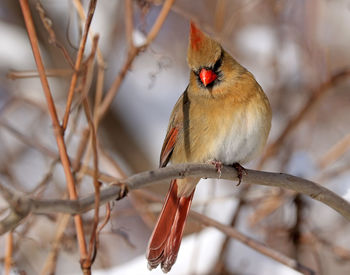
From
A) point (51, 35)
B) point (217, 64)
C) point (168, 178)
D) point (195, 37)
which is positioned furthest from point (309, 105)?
point (168, 178)

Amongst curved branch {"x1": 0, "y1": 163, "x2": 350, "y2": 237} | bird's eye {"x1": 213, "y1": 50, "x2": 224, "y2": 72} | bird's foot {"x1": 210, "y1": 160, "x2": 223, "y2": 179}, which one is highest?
bird's eye {"x1": 213, "y1": 50, "x2": 224, "y2": 72}

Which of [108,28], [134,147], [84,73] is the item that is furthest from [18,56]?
[84,73]

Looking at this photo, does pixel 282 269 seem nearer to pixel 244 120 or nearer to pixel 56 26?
pixel 244 120

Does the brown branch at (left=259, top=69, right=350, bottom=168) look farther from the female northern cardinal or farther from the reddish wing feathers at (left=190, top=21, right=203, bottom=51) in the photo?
the reddish wing feathers at (left=190, top=21, right=203, bottom=51)

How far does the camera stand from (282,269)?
10.1 ft

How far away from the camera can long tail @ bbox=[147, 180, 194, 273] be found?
2.18 m

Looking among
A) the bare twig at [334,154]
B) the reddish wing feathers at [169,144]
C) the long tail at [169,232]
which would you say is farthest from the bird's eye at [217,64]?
the bare twig at [334,154]

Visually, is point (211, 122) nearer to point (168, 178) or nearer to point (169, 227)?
point (169, 227)

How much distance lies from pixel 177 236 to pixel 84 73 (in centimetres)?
84

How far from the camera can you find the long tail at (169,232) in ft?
7.14

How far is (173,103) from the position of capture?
4156mm

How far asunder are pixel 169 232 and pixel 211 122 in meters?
0.50

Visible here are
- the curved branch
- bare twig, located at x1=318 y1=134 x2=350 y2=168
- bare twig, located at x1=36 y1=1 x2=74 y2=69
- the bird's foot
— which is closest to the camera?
the curved branch

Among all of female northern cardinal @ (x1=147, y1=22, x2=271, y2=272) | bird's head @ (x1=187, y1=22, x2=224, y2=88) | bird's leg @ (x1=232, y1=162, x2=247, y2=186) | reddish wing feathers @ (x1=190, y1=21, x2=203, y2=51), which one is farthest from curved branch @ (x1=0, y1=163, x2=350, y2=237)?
reddish wing feathers @ (x1=190, y1=21, x2=203, y2=51)
